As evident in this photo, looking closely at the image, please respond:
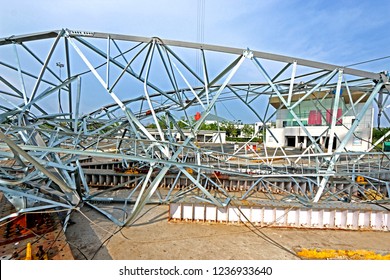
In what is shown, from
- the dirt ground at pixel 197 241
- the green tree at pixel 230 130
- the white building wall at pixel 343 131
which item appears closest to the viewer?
the dirt ground at pixel 197 241

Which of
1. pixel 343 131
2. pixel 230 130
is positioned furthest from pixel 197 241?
pixel 230 130

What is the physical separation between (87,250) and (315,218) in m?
7.94

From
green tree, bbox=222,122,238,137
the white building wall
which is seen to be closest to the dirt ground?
the white building wall

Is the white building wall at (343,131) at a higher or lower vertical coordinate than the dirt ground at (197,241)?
higher

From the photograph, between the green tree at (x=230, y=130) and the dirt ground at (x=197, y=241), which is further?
the green tree at (x=230, y=130)

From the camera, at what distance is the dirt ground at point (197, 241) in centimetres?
584

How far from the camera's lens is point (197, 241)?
6.50 m

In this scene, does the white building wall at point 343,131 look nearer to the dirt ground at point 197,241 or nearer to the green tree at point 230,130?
the dirt ground at point 197,241

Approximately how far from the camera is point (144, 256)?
568 cm

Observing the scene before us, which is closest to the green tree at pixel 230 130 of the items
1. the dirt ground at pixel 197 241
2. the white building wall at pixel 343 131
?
the white building wall at pixel 343 131

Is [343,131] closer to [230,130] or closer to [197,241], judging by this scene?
[197,241]

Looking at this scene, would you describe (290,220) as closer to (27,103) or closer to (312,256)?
(312,256)
